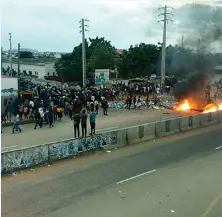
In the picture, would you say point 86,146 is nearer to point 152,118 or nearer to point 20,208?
point 20,208

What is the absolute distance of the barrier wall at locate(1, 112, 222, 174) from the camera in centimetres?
1375

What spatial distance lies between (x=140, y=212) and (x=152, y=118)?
58.4ft

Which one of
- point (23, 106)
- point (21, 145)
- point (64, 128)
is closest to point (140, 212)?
point (21, 145)

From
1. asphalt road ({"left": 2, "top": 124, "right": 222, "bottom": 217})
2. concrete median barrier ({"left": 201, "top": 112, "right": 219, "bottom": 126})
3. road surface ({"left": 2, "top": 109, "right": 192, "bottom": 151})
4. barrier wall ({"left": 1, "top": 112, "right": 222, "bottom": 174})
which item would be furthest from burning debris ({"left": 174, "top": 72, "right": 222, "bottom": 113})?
asphalt road ({"left": 2, "top": 124, "right": 222, "bottom": 217})

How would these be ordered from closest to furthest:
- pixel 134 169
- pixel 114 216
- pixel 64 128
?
pixel 114 216
pixel 134 169
pixel 64 128

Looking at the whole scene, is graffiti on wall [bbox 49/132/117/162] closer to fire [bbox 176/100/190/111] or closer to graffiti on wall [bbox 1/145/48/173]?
graffiti on wall [bbox 1/145/48/173]

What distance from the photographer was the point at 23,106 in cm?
2494

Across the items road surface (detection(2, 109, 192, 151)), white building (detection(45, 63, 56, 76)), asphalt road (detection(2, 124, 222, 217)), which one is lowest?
asphalt road (detection(2, 124, 222, 217))

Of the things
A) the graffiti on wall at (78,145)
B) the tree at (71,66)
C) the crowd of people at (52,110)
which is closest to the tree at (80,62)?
the tree at (71,66)

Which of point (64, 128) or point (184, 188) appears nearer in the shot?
point (184, 188)

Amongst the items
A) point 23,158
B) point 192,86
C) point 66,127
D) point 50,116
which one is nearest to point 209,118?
point 66,127

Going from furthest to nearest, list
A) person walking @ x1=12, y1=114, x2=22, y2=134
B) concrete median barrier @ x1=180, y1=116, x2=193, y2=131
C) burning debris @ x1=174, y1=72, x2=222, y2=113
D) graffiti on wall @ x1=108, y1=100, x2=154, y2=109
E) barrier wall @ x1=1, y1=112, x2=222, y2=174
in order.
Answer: burning debris @ x1=174, y1=72, x2=222, y2=113
graffiti on wall @ x1=108, y1=100, x2=154, y2=109
concrete median barrier @ x1=180, y1=116, x2=193, y2=131
person walking @ x1=12, y1=114, x2=22, y2=134
barrier wall @ x1=1, y1=112, x2=222, y2=174

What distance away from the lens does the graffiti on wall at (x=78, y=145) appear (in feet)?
49.4

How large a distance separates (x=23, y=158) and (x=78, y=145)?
2761 millimetres
